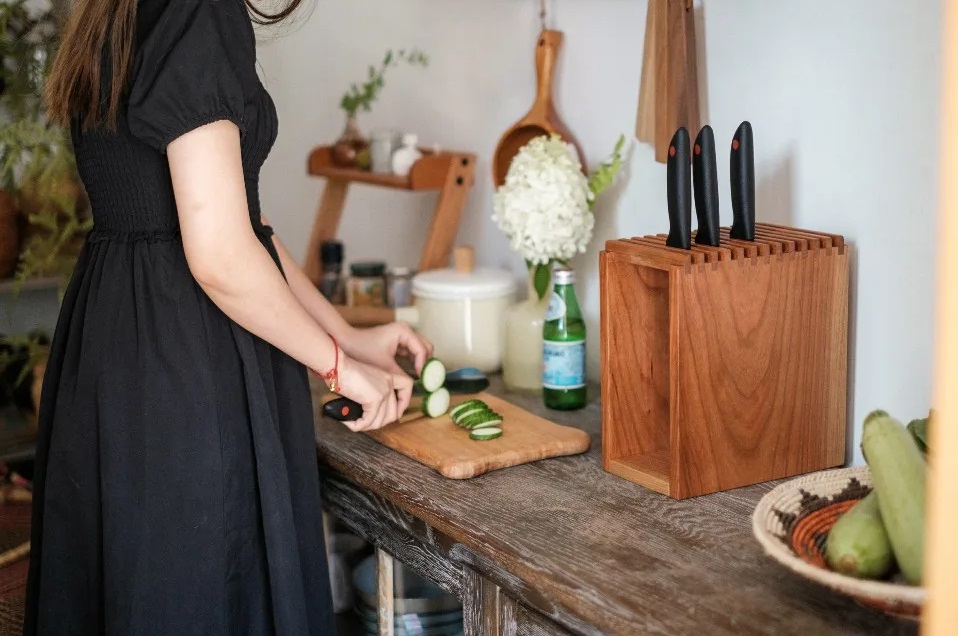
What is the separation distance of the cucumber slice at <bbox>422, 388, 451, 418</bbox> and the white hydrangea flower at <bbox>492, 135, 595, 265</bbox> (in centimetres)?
27

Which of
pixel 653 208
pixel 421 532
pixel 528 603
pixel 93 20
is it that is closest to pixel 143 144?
pixel 93 20

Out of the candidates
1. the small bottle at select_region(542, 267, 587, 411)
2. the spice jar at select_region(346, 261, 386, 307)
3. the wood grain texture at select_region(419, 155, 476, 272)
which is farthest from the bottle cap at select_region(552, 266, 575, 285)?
the spice jar at select_region(346, 261, 386, 307)

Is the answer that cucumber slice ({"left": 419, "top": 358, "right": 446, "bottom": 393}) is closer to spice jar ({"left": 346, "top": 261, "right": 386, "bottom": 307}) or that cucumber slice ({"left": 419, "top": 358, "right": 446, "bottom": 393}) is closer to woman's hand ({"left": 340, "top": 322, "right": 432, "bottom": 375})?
woman's hand ({"left": 340, "top": 322, "right": 432, "bottom": 375})

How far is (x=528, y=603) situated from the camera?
1.16 meters

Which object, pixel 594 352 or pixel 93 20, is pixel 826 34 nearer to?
pixel 594 352

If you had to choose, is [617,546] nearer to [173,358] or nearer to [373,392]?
[373,392]

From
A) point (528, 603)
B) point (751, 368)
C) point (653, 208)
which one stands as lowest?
point (528, 603)

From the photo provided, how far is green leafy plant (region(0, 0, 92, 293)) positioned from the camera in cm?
214

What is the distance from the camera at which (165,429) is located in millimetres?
1307

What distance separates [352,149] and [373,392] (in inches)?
37.6

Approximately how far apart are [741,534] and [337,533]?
35.7 inches

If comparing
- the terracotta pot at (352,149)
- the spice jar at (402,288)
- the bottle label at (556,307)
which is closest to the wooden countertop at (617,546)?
the bottle label at (556,307)

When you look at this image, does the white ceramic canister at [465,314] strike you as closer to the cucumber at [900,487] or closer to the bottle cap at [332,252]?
the bottle cap at [332,252]

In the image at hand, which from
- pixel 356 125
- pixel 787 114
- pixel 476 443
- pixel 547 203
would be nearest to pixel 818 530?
pixel 476 443
